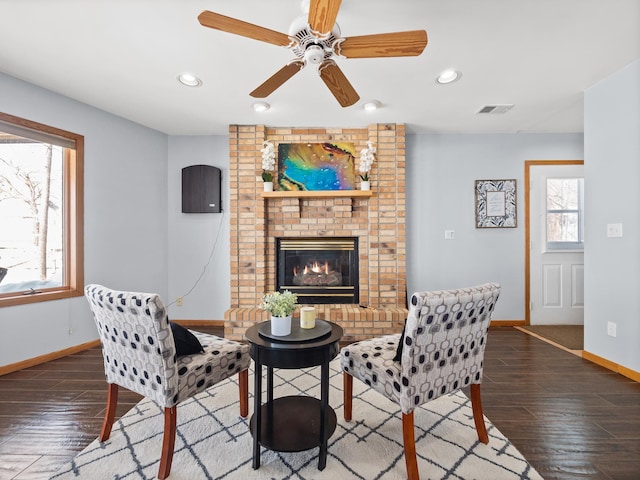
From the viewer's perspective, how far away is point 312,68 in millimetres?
2340

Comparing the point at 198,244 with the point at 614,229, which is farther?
the point at 198,244

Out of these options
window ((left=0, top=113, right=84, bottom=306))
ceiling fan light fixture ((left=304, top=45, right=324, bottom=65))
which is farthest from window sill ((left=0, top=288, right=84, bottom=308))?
ceiling fan light fixture ((left=304, top=45, right=324, bottom=65))

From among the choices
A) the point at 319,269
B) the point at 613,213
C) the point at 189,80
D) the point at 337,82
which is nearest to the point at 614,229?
the point at 613,213

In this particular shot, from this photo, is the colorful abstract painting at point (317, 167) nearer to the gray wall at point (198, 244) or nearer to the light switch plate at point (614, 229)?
the gray wall at point (198, 244)

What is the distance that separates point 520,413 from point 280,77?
266 cm

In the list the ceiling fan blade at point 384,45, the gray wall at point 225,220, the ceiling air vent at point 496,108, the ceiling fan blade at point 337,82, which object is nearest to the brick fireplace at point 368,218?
the gray wall at point 225,220

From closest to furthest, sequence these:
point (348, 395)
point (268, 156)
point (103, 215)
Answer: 1. point (348, 395)
2. point (103, 215)
3. point (268, 156)

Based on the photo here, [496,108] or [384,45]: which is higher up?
[496,108]

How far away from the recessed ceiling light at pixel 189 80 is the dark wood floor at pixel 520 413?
249 centimetres

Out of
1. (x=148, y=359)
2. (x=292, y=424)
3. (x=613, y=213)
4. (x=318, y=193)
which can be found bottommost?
(x=292, y=424)

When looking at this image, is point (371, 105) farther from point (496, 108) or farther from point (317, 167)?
point (496, 108)

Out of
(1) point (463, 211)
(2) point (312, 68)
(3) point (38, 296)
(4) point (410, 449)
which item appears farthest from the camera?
(1) point (463, 211)

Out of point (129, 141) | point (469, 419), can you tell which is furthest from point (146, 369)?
point (129, 141)

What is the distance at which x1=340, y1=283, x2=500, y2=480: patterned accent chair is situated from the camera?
51.5 inches
